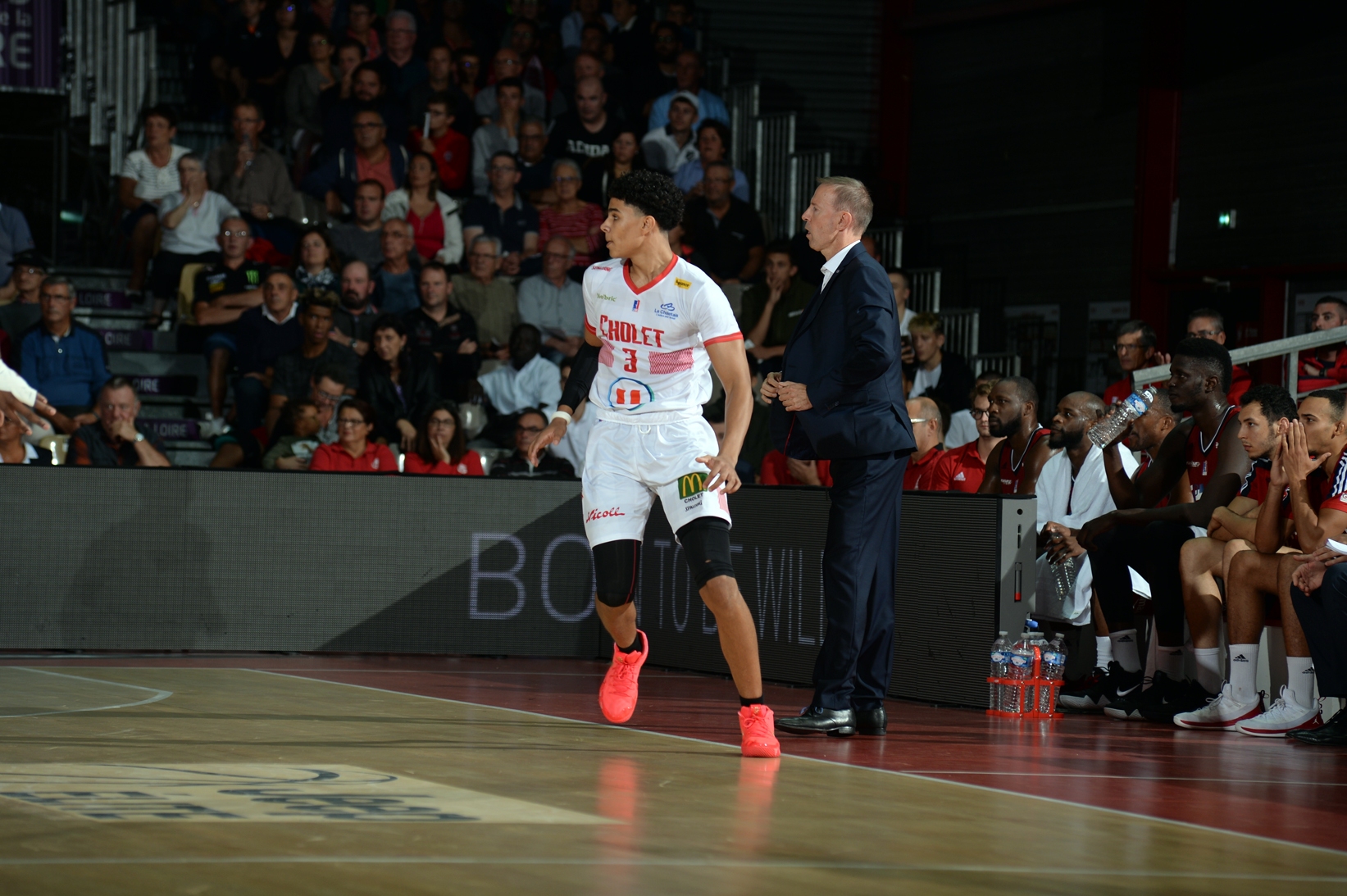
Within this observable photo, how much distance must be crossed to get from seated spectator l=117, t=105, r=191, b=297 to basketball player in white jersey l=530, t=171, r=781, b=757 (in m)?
8.34

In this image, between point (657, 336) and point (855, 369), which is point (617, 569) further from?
point (855, 369)

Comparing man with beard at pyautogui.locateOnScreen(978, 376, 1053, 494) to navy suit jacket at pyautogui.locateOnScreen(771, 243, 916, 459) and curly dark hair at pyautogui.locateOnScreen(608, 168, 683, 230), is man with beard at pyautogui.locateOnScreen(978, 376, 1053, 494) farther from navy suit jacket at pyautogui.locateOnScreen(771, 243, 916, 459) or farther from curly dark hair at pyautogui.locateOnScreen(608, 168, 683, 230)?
curly dark hair at pyautogui.locateOnScreen(608, 168, 683, 230)

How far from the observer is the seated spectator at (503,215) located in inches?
571

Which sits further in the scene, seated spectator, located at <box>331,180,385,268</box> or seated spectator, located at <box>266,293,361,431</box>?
seated spectator, located at <box>331,180,385,268</box>

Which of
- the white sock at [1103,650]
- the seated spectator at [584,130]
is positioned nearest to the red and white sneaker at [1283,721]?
the white sock at [1103,650]

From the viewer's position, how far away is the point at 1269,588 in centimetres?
753

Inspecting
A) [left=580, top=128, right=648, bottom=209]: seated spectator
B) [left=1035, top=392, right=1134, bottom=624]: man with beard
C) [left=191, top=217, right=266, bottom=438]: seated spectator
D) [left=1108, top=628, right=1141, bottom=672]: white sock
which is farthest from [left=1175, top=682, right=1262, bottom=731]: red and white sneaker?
[left=580, top=128, right=648, bottom=209]: seated spectator

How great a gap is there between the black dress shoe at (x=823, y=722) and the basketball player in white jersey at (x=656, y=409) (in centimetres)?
58

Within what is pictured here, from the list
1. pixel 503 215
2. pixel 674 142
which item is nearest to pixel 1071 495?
pixel 503 215

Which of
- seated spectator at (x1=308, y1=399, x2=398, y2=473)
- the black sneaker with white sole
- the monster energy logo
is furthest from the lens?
seated spectator at (x1=308, y1=399, x2=398, y2=473)

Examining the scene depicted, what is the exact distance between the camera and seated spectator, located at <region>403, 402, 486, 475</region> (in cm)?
1123

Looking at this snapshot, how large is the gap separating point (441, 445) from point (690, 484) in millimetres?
5188

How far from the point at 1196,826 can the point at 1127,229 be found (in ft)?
40.3

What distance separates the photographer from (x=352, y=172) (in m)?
14.5
